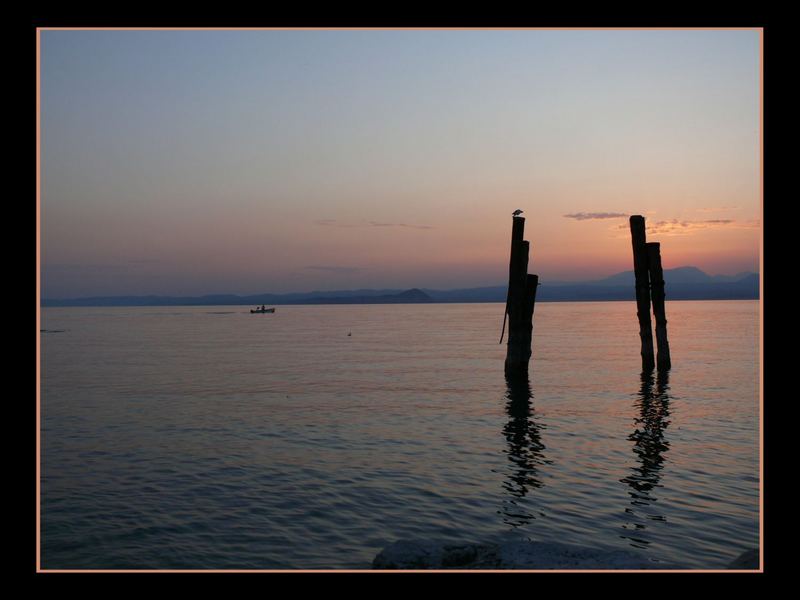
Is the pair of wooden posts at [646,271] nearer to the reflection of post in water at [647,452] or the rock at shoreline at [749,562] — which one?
the reflection of post in water at [647,452]

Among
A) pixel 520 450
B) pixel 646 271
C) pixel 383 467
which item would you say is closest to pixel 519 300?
pixel 646 271

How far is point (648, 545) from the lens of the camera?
900cm

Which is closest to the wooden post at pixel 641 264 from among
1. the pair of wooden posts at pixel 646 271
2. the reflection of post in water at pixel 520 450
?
the pair of wooden posts at pixel 646 271

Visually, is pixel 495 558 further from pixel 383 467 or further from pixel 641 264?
pixel 641 264

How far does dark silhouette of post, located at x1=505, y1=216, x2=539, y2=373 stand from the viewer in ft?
69.4

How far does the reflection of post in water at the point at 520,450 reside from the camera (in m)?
10.6

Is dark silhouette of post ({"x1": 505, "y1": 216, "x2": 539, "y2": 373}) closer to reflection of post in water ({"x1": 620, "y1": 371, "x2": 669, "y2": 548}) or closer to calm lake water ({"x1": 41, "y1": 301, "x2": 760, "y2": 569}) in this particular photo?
calm lake water ({"x1": 41, "y1": 301, "x2": 760, "y2": 569})

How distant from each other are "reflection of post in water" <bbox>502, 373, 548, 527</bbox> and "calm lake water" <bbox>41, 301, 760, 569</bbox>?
2.4 inches

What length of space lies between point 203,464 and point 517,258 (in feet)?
37.7

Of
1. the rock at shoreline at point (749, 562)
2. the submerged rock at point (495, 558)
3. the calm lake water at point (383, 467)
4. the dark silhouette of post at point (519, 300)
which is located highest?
the dark silhouette of post at point (519, 300)

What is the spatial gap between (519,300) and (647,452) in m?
7.74

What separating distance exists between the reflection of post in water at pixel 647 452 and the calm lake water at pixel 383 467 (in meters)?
0.06
